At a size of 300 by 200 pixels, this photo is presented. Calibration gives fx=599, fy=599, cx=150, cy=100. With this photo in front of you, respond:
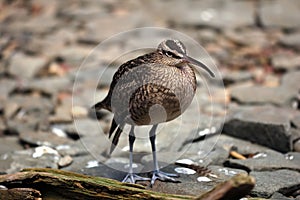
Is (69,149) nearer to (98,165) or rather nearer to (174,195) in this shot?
(98,165)

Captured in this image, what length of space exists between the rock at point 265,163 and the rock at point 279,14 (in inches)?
183

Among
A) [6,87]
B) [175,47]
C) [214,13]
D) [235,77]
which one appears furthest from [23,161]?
[214,13]

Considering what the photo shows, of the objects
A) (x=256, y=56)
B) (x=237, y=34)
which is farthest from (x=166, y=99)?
(x=237, y=34)

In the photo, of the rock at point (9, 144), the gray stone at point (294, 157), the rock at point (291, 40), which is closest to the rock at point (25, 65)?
the rock at point (9, 144)

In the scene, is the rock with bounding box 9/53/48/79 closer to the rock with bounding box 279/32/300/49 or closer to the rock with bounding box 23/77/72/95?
the rock with bounding box 23/77/72/95

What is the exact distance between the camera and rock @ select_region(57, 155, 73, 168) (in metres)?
5.29

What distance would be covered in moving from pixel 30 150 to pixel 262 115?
222cm

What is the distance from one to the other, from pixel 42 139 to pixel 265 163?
2.25 metres

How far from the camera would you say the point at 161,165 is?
191 inches

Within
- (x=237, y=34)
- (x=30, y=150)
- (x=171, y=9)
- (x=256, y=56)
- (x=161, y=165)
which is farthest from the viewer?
(x=171, y=9)

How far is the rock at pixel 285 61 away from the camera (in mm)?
7883

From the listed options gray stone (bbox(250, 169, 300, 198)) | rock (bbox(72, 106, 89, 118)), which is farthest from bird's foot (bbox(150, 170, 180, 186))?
rock (bbox(72, 106, 89, 118))

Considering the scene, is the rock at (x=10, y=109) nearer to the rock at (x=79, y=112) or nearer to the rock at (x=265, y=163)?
the rock at (x=79, y=112)

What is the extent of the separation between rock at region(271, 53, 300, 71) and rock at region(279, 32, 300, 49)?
12.0 inches
